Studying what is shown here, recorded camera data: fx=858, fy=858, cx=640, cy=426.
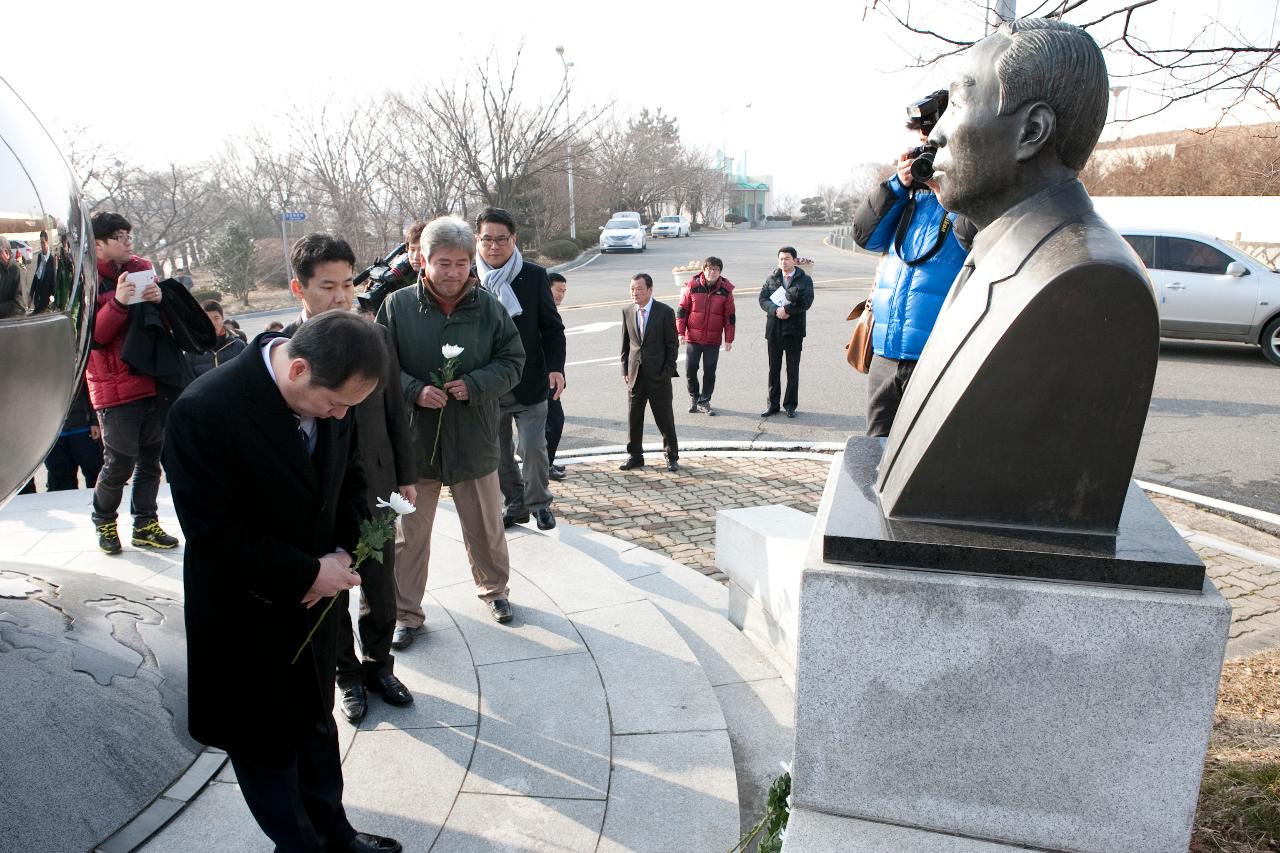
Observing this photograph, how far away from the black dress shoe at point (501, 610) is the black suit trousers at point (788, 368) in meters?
6.15

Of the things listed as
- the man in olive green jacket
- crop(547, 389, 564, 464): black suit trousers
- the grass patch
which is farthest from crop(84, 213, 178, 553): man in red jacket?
the grass patch

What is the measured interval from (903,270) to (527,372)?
2601 millimetres

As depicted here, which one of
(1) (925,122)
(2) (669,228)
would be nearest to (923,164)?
(1) (925,122)

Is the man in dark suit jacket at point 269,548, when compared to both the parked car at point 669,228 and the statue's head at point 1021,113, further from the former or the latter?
the parked car at point 669,228

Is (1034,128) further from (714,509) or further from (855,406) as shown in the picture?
(855,406)

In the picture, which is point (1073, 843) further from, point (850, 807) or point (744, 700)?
point (744, 700)

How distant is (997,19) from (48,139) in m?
4.56

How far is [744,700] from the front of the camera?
4.00m

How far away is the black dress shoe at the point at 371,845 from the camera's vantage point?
2.70 metres

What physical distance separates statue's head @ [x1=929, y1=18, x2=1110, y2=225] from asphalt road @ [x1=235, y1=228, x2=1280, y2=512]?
5.95 m

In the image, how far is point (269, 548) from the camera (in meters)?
2.35

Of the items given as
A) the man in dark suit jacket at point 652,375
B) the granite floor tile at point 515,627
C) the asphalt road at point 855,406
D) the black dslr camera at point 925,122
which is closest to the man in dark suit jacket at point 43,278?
the granite floor tile at point 515,627

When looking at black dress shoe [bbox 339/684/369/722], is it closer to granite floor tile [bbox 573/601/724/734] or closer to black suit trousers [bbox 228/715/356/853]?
black suit trousers [bbox 228/715/356/853]

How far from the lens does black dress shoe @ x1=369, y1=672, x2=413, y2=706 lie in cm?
354
